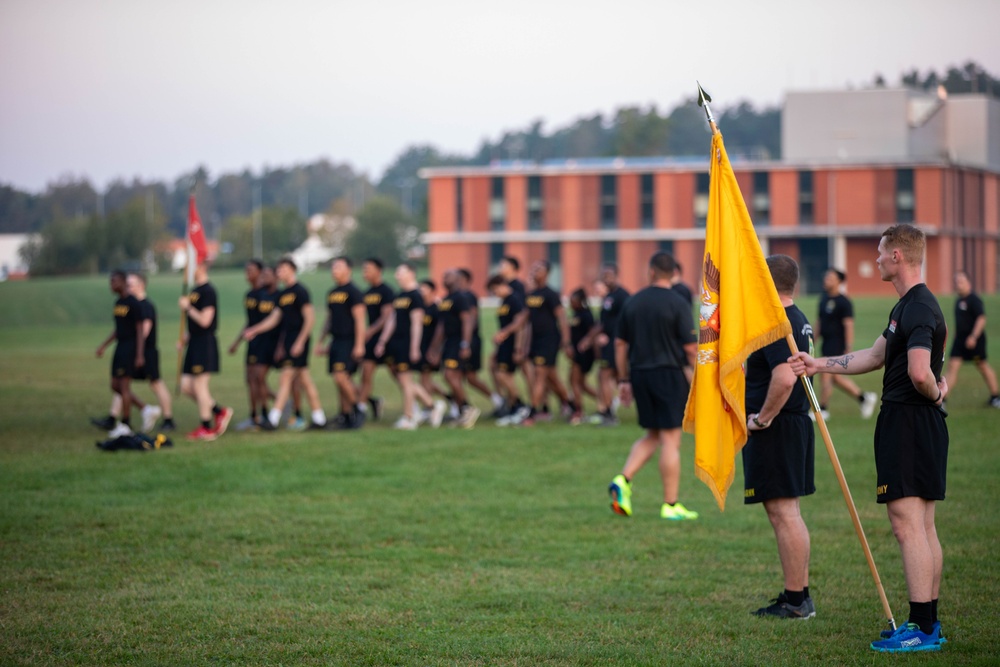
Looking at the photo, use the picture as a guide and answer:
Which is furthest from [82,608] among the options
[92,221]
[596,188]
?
[92,221]

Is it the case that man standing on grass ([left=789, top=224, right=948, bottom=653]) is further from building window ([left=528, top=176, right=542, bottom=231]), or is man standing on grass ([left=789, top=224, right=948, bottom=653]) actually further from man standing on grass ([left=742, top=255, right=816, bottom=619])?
building window ([left=528, top=176, right=542, bottom=231])

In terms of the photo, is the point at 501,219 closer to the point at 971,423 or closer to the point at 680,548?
the point at 971,423

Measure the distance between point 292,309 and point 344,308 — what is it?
71 centimetres

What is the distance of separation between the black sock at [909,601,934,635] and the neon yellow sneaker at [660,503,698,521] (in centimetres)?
376

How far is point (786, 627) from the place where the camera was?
6.55 meters

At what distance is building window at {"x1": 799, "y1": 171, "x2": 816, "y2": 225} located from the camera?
7519 centimetres

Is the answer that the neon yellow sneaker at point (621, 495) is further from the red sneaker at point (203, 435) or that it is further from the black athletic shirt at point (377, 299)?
the black athletic shirt at point (377, 299)

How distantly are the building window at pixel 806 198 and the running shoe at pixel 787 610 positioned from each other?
71.6m

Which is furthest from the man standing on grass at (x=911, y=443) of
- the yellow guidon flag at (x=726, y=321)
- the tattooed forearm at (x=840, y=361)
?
the yellow guidon flag at (x=726, y=321)

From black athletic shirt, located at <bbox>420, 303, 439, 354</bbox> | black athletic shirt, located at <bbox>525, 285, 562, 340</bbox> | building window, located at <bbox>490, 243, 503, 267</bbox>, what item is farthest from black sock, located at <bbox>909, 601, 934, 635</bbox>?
building window, located at <bbox>490, 243, 503, 267</bbox>

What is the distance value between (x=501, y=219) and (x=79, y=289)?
29440 millimetres

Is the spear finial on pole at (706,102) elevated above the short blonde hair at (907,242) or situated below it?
above

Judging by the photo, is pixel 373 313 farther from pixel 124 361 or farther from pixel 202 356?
pixel 124 361

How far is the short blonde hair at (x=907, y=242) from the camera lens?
615 centimetres
